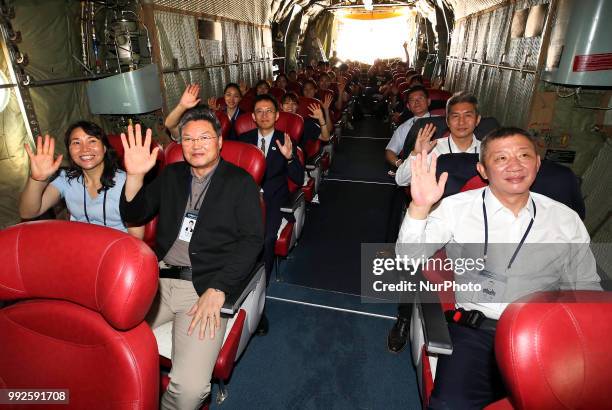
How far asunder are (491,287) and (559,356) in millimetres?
833

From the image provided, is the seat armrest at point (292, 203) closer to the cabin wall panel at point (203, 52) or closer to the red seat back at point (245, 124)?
the red seat back at point (245, 124)

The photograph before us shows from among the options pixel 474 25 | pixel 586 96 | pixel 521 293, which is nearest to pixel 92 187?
pixel 521 293

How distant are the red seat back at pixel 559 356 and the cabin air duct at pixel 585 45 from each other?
10.5 feet

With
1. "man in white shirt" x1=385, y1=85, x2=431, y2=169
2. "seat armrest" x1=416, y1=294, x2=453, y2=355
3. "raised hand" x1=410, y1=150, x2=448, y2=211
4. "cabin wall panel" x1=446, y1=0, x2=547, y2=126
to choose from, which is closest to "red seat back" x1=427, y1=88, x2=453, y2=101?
"cabin wall panel" x1=446, y1=0, x2=547, y2=126

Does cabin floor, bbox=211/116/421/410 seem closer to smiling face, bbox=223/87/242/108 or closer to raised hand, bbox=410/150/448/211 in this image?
raised hand, bbox=410/150/448/211

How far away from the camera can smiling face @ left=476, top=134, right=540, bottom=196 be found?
162 cm

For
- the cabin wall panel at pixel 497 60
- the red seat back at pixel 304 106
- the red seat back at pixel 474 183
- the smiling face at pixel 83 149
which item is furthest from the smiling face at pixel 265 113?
the cabin wall panel at pixel 497 60

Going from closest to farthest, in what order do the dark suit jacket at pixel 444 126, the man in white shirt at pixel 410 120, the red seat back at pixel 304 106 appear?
the dark suit jacket at pixel 444 126 < the man in white shirt at pixel 410 120 < the red seat back at pixel 304 106

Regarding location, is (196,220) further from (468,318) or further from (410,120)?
(410,120)

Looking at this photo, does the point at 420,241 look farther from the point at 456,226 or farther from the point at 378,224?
the point at 378,224

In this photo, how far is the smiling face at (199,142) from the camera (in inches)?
77.7

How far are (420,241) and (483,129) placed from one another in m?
2.19

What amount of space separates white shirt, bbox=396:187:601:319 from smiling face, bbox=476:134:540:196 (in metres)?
0.13

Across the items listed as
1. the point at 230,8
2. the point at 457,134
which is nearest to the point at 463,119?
the point at 457,134
